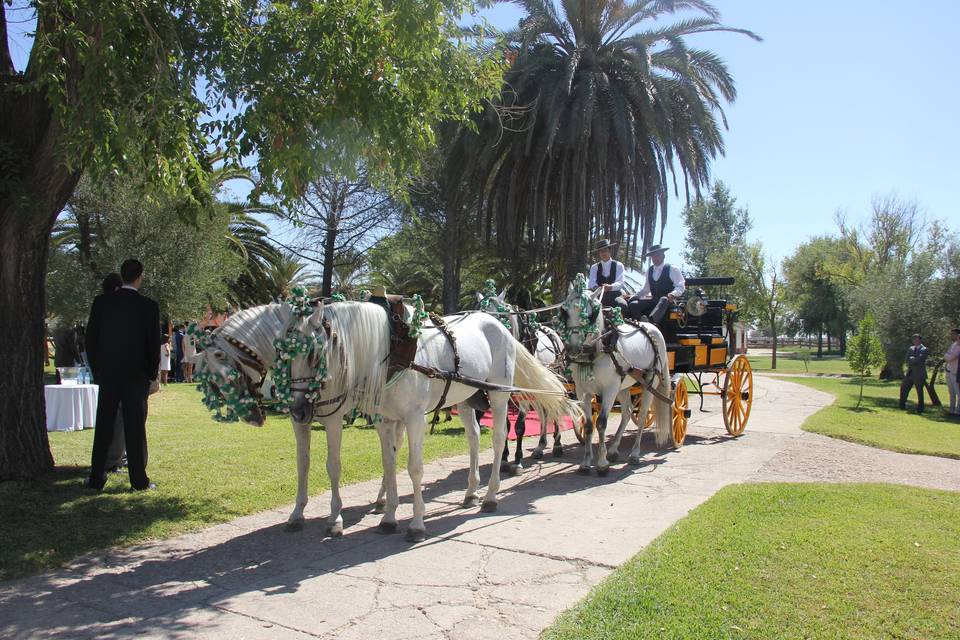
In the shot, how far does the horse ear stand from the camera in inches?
Answer: 183

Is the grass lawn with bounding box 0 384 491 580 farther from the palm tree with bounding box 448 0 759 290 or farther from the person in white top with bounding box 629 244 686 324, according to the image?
the palm tree with bounding box 448 0 759 290

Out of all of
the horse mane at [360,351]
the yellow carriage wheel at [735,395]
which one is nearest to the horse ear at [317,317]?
the horse mane at [360,351]

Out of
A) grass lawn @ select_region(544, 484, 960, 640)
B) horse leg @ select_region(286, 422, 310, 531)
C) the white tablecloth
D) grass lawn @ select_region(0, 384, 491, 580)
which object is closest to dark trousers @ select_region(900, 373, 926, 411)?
grass lawn @ select_region(544, 484, 960, 640)

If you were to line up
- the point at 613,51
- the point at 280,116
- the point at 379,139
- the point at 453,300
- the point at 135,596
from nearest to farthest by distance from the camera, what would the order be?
the point at 135,596 < the point at 280,116 < the point at 379,139 < the point at 613,51 < the point at 453,300

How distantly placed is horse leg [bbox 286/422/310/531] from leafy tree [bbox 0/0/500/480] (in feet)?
6.98

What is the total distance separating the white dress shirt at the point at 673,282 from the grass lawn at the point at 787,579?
427cm

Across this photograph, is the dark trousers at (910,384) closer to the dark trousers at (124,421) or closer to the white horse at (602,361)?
the white horse at (602,361)

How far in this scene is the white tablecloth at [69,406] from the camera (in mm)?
10062

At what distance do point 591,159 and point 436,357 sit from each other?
11.7 metres

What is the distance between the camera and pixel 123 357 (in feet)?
19.4

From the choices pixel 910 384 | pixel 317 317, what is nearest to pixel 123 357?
pixel 317 317

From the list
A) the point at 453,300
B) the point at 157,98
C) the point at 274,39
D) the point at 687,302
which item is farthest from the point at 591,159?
the point at 157,98

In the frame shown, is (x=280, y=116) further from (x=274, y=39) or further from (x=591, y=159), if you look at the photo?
(x=591, y=159)

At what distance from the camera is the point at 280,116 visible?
584cm
